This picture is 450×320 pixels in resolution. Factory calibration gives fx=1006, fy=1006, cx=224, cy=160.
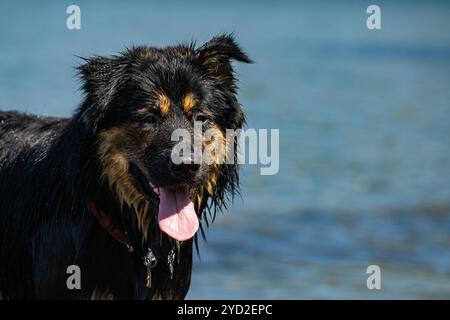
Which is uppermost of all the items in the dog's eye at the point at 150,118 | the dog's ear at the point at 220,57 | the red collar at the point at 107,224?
the dog's ear at the point at 220,57

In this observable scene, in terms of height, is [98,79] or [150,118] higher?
[98,79]

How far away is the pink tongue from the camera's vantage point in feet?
20.5

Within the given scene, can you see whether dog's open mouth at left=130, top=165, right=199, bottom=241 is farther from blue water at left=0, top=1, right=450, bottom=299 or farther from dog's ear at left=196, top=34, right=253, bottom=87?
blue water at left=0, top=1, right=450, bottom=299

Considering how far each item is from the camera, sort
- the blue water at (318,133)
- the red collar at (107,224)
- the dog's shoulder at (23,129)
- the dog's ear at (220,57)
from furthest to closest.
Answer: the blue water at (318,133) < the dog's shoulder at (23,129) < the dog's ear at (220,57) < the red collar at (107,224)

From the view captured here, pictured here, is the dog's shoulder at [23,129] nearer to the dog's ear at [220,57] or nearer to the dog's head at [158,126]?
the dog's head at [158,126]

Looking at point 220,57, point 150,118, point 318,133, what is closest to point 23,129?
point 150,118

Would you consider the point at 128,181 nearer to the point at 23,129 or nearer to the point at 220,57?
the point at 220,57

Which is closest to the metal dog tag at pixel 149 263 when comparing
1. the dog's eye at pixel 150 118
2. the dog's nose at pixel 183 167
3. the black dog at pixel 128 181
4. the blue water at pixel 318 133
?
the black dog at pixel 128 181

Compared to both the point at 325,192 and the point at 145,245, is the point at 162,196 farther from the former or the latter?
the point at 325,192

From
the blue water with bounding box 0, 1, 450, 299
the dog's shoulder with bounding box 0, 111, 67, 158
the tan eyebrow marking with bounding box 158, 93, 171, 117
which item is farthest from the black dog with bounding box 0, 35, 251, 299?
the blue water with bounding box 0, 1, 450, 299

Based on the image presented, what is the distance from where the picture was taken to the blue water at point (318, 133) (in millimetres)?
10172

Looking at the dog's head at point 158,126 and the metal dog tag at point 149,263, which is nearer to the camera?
the dog's head at point 158,126

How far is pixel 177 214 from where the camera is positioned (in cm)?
631

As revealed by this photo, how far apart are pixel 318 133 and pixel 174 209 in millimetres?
10303
